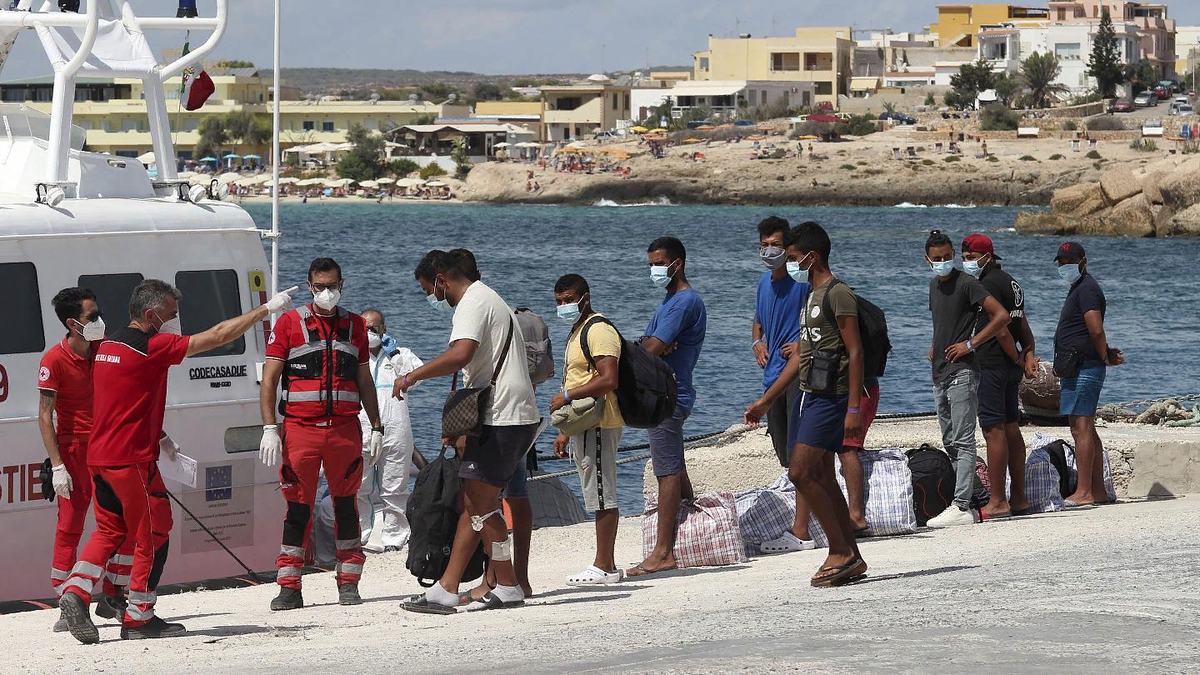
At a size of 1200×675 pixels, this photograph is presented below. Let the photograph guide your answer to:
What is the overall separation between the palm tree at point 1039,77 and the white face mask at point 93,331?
142 meters

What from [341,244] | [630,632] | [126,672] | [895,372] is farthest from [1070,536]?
[341,244]

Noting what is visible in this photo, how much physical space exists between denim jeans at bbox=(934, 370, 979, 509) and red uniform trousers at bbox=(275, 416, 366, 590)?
4142mm

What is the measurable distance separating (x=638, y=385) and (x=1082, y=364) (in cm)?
419

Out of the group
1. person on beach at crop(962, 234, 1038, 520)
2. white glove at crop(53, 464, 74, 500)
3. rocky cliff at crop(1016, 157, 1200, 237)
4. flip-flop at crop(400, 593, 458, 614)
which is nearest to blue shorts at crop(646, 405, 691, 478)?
flip-flop at crop(400, 593, 458, 614)

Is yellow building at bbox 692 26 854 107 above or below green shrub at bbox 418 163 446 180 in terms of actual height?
above

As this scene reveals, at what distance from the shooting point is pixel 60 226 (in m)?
10.1

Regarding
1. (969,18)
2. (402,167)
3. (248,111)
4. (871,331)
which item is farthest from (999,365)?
(969,18)

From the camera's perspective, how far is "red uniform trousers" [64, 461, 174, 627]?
816 centimetres

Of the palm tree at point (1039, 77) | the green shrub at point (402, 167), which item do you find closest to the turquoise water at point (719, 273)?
the green shrub at point (402, 167)

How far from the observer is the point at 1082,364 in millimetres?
11875

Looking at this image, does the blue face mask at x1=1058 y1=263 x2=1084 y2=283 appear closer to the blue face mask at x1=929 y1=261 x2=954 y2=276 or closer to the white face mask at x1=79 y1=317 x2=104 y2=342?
the blue face mask at x1=929 y1=261 x2=954 y2=276

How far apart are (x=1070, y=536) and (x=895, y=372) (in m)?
20.2

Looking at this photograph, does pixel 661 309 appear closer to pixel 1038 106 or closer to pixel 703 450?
pixel 703 450

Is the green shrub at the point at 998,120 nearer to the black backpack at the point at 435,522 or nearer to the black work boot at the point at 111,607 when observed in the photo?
the black backpack at the point at 435,522
